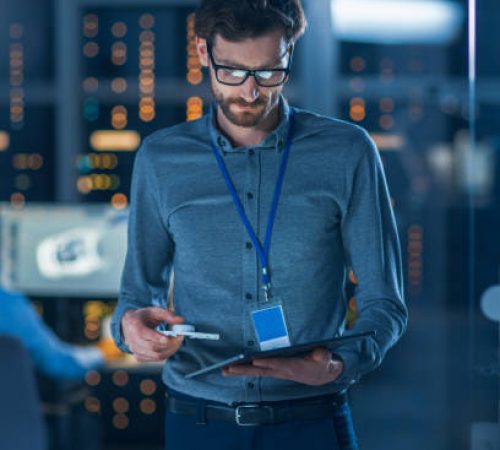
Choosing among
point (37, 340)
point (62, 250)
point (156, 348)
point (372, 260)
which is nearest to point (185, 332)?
point (156, 348)

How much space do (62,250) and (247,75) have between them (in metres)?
2.48

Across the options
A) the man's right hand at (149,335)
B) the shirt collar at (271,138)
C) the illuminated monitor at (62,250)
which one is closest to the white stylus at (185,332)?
the man's right hand at (149,335)

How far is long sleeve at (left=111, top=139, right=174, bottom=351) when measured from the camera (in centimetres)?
161

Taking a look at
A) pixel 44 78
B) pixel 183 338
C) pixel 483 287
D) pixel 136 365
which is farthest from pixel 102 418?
pixel 183 338

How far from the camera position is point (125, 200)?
4406mm

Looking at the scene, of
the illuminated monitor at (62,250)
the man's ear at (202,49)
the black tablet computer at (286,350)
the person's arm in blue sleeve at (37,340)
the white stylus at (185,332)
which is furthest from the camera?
the illuminated monitor at (62,250)

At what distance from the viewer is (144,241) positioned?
1614 mm

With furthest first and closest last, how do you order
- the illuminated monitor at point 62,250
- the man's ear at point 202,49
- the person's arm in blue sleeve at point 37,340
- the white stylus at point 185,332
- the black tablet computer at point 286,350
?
the illuminated monitor at point 62,250, the person's arm in blue sleeve at point 37,340, the man's ear at point 202,49, the white stylus at point 185,332, the black tablet computer at point 286,350

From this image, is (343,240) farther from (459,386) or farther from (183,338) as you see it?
(459,386)

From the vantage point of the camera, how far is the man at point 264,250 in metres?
1.48

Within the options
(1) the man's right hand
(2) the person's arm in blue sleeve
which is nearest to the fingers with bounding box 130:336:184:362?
(1) the man's right hand

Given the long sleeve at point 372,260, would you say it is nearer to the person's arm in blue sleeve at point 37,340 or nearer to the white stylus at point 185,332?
the white stylus at point 185,332

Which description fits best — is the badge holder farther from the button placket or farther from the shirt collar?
the shirt collar

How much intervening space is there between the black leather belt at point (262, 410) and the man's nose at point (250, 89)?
464mm
